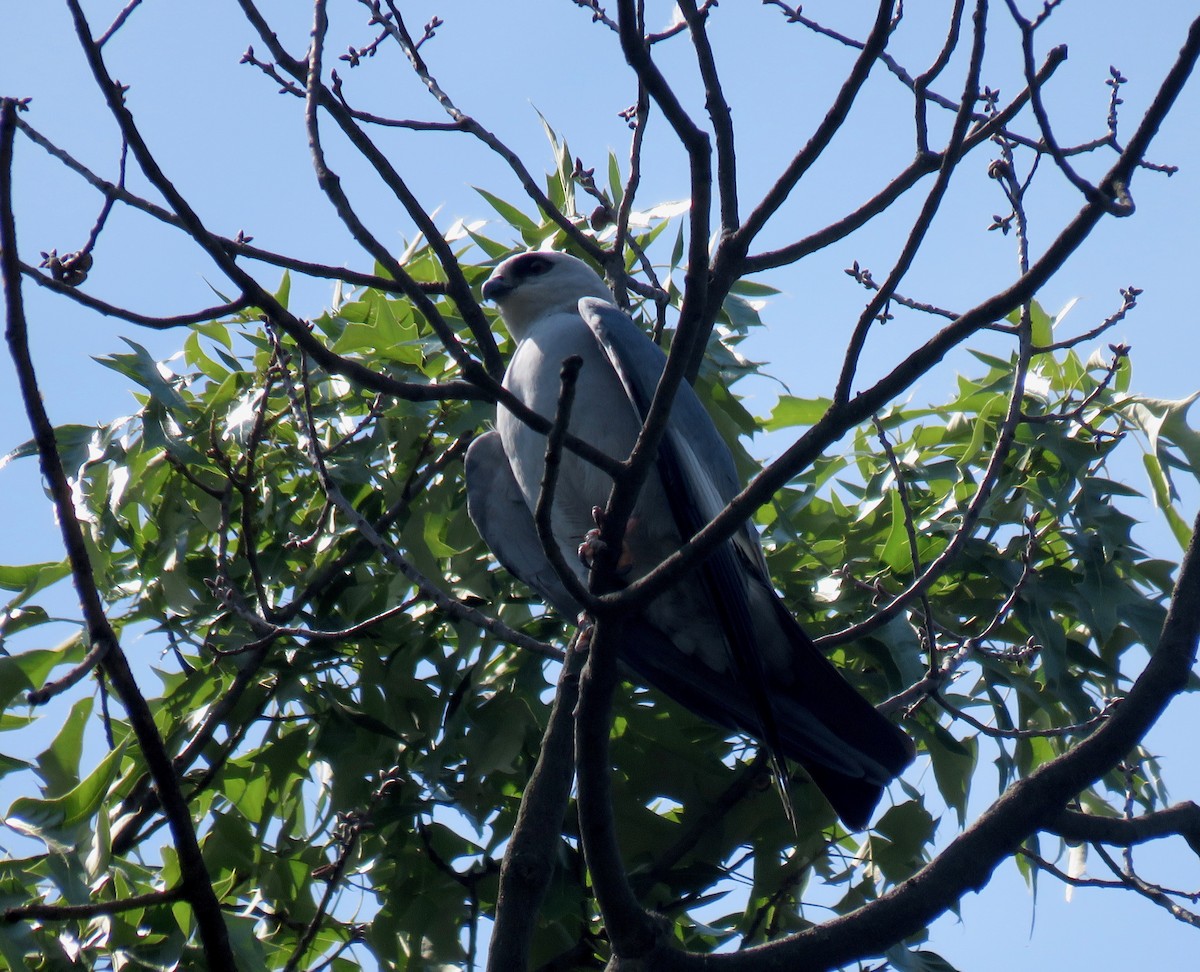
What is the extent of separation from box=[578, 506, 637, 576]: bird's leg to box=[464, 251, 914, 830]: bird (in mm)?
20

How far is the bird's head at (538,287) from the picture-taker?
15.8ft

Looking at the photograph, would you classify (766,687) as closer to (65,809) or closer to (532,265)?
(65,809)

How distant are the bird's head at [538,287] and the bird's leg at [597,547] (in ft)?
3.89

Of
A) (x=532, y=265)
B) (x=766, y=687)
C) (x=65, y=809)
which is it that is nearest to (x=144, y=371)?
(x=65, y=809)

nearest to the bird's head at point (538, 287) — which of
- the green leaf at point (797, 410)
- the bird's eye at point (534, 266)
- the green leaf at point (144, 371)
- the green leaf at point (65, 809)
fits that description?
the bird's eye at point (534, 266)

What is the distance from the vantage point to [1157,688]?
281 cm

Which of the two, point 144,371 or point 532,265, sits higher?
point 532,265

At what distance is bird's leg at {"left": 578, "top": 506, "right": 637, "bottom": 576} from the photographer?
263 centimetres

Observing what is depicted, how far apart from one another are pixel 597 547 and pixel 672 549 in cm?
160

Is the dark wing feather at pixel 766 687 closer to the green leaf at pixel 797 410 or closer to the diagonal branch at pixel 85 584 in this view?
the green leaf at pixel 797 410

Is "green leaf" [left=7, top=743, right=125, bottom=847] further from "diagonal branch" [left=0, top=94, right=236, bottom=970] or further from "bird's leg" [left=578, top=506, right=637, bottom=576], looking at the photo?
"bird's leg" [left=578, top=506, right=637, bottom=576]

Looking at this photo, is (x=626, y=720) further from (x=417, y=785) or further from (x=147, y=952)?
(x=147, y=952)

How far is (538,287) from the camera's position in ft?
16.3

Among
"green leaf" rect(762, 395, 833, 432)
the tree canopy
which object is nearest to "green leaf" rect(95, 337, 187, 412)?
the tree canopy
